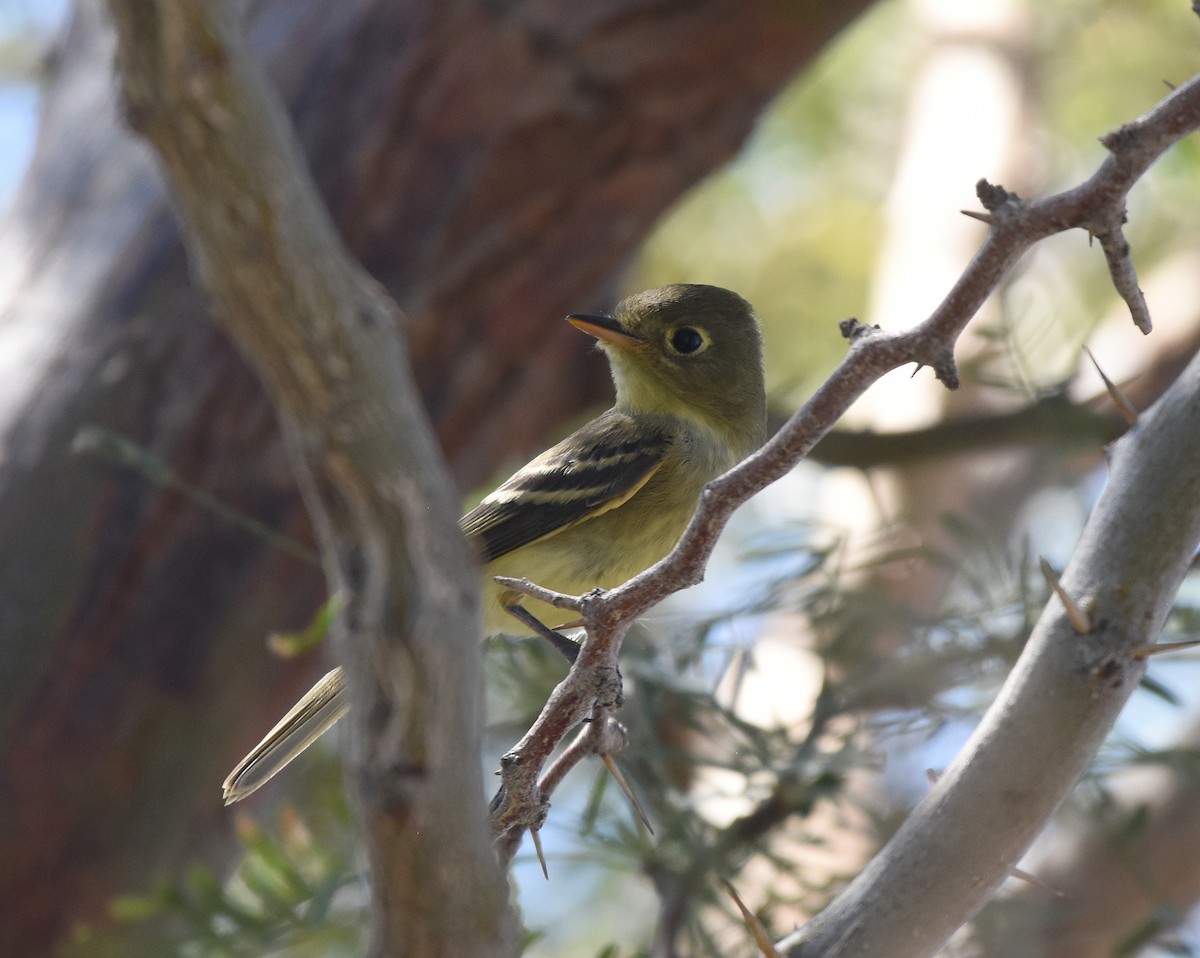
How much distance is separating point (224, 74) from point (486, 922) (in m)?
1.31

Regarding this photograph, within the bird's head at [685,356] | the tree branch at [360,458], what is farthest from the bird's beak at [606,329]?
the tree branch at [360,458]

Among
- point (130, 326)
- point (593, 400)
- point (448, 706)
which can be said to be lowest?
point (448, 706)

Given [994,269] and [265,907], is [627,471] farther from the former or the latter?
[994,269]

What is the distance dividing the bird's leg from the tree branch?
4.33 feet

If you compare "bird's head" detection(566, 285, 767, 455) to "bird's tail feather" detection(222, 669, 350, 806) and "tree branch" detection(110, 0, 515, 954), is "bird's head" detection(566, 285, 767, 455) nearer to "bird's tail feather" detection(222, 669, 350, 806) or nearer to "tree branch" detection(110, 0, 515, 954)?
"bird's tail feather" detection(222, 669, 350, 806)

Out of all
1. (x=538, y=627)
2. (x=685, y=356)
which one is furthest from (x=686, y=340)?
(x=538, y=627)

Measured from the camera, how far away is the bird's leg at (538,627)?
3.17 meters

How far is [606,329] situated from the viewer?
3.83m

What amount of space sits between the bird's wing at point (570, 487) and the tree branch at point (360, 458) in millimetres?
1554

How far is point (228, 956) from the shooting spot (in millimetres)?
3369

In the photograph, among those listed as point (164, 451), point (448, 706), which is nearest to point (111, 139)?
point (164, 451)

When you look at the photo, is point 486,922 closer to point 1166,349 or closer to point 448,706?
point 448,706

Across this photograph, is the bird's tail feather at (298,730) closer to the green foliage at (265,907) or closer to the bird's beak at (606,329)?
the green foliage at (265,907)

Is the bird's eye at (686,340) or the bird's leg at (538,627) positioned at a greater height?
the bird's eye at (686,340)
